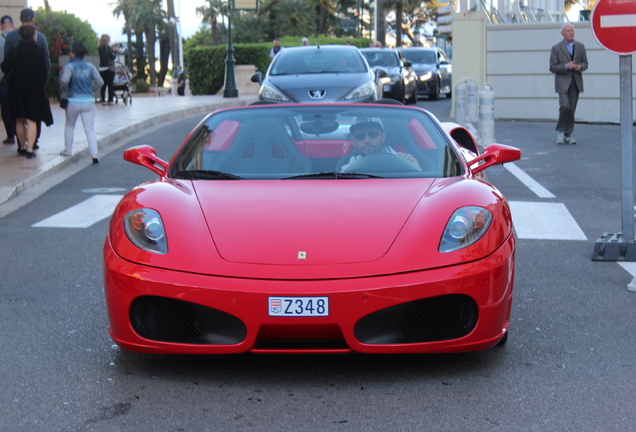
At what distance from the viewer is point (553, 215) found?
348 inches

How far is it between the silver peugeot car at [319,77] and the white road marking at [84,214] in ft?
18.8

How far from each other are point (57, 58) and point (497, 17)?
1208 cm

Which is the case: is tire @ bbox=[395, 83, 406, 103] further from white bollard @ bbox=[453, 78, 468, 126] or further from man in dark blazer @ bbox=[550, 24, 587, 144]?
man in dark blazer @ bbox=[550, 24, 587, 144]

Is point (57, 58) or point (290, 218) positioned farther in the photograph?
point (57, 58)

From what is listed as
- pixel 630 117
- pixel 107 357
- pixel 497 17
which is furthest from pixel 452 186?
pixel 497 17

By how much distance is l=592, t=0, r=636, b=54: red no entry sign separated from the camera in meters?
6.82

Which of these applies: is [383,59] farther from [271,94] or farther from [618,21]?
[618,21]

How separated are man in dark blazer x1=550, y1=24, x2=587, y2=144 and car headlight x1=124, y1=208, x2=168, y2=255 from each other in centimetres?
1211

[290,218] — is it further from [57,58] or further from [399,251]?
[57,58]

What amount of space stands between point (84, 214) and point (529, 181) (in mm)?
5148

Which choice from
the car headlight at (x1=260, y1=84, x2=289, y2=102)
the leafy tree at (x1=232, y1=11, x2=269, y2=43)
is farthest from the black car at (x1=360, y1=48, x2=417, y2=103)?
the leafy tree at (x1=232, y1=11, x2=269, y2=43)

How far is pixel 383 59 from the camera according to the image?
1027 inches

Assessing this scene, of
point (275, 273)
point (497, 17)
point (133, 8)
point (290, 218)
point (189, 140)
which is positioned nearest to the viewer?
point (275, 273)

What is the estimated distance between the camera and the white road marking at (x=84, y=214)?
860cm
